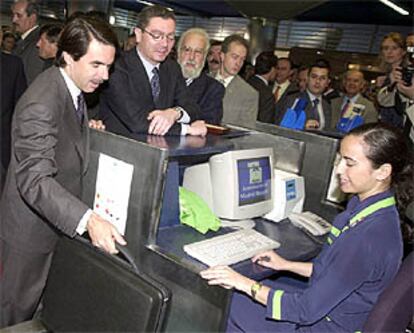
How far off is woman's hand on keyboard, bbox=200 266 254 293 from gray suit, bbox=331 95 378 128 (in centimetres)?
245

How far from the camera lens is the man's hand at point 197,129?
6.04 feet

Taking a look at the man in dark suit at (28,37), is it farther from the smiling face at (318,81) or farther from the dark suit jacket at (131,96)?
the smiling face at (318,81)

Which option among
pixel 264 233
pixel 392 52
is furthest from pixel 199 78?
pixel 392 52

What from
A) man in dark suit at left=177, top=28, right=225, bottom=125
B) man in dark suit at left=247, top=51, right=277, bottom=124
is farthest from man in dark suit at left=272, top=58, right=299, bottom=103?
man in dark suit at left=177, top=28, right=225, bottom=125

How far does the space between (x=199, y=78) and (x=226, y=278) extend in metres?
1.33

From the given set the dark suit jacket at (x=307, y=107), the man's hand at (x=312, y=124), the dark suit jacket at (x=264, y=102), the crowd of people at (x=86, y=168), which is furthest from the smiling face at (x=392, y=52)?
the crowd of people at (x=86, y=168)

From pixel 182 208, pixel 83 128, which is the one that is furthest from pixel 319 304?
pixel 83 128

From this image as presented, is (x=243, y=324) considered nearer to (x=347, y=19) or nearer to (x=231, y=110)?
(x=231, y=110)

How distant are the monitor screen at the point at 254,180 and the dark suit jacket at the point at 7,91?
130 centimetres

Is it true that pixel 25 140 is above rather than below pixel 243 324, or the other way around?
above

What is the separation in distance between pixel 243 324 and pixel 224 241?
296 millimetres

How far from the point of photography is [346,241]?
1317 mm

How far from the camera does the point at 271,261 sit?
1646mm

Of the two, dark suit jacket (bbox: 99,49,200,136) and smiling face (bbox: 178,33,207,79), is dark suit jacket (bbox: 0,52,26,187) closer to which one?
dark suit jacket (bbox: 99,49,200,136)
